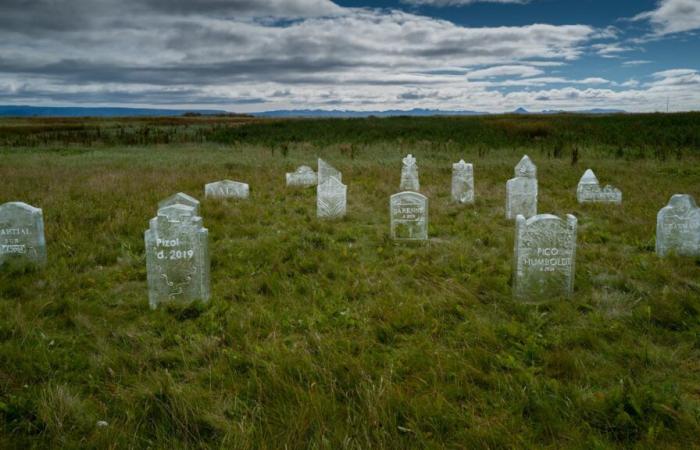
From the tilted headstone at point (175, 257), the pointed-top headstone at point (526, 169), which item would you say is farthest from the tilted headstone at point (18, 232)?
the pointed-top headstone at point (526, 169)

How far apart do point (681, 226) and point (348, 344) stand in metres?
5.75

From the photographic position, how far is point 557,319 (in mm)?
5148

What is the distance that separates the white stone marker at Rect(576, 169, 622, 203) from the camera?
11.7m

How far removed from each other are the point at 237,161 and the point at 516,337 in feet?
58.7

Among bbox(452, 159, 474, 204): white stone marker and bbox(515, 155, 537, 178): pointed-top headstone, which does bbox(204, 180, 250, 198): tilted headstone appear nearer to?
bbox(452, 159, 474, 204): white stone marker

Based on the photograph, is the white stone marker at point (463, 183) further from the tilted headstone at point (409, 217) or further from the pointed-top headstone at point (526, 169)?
the tilted headstone at point (409, 217)

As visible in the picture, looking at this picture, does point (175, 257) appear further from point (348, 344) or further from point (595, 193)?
point (595, 193)

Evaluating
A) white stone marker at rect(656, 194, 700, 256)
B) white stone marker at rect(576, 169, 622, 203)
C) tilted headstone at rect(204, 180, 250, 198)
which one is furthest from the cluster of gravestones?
tilted headstone at rect(204, 180, 250, 198)

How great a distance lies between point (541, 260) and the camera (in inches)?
226

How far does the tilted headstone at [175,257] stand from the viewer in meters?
5.48

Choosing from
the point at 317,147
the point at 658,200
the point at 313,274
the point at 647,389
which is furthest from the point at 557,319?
the point at 317,147

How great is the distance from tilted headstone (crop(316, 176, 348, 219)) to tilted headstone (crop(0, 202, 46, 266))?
5285 mm

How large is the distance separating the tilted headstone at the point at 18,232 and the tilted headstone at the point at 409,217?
5.49 meters

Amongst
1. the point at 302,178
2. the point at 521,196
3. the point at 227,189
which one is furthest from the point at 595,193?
the point at 227,189
